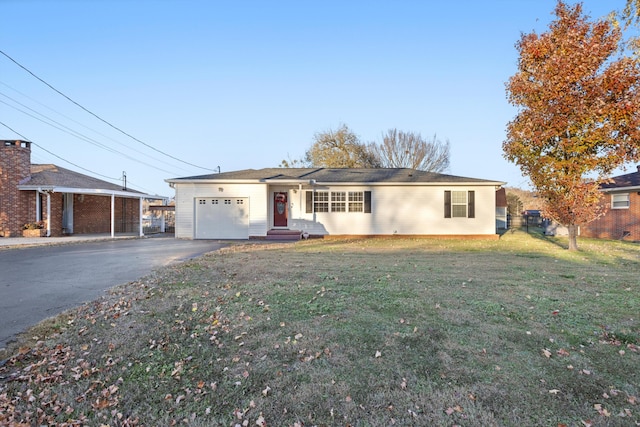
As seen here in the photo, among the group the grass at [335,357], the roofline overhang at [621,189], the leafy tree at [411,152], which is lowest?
the grass at [335,357]

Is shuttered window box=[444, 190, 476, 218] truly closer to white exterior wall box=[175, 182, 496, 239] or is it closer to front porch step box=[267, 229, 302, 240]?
white exterior wall box=[175, 182, 496, 239]

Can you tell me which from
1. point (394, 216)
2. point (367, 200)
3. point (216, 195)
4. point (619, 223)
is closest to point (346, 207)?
point (367, 200)

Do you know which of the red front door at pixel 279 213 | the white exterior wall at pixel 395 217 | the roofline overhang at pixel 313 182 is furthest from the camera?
the red front door at pixel 279 213

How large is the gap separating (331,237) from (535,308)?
11623 mm

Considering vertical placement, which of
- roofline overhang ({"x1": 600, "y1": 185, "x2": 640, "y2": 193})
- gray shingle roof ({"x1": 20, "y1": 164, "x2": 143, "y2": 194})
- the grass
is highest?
gray shingle roof ({"x1": 20, "y1": 164, "x2": 143, "y2": 194})

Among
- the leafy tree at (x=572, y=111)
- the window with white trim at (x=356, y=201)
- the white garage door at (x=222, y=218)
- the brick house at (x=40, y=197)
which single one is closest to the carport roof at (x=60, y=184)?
the brick house at (x=40, y=197)

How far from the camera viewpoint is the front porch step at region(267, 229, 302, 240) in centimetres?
1538

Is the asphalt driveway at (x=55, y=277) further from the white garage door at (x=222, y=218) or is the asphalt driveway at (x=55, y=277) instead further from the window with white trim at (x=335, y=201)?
the window with white trim at (x=335, y=201)

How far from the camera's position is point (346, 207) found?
1603 centimetres

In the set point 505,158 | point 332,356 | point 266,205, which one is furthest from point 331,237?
point 332,356

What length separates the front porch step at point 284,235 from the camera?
1538 centimetres

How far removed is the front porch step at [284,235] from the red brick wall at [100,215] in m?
11.3

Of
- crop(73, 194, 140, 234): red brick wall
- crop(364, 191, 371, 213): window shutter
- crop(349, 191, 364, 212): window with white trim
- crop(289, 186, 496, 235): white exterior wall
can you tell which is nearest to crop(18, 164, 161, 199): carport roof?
crop(73, 194, 140, 234): red brick wall

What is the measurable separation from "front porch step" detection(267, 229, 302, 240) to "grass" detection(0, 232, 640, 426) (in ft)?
31.8
